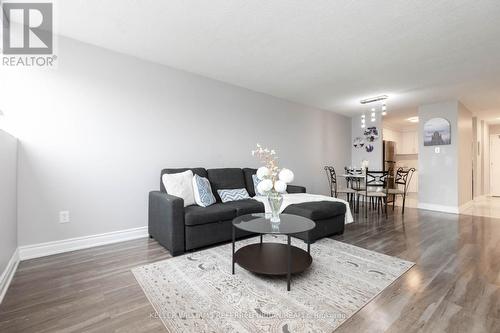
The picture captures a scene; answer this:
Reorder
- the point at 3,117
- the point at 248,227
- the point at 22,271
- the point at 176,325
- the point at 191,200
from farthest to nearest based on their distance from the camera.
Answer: the point at 191,200
the point at 3,117
the point at 22,271
the point at 248,227
the point at 176,325

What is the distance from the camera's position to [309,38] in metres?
2.61

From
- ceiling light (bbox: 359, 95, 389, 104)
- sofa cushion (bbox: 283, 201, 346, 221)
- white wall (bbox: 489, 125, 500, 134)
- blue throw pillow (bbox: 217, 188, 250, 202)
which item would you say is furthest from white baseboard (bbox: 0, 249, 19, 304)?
white wall (bbox: 489, 125, 500, 134)

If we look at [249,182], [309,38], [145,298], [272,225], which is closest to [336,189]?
[249,182]

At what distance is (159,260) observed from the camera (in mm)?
2395

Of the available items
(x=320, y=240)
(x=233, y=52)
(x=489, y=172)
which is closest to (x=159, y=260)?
(x=320, y=240)

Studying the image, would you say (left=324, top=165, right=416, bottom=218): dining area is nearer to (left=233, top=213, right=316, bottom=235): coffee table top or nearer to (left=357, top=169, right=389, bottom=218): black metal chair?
(left=357, top=169, right=389, bottom=218): black metal chair

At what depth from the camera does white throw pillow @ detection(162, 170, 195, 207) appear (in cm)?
290

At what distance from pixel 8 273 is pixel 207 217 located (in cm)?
172

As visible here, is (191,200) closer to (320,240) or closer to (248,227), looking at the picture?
(248,227)

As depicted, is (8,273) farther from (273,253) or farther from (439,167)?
(439,167)

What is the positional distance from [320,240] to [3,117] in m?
3.71

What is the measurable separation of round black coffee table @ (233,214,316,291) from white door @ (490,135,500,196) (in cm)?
888

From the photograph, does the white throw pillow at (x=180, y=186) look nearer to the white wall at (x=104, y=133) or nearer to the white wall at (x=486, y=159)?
the white wall at (x=104, y=133)

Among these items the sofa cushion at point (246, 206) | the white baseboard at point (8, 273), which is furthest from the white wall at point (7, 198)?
the sofa cushion at point (246, 206)
